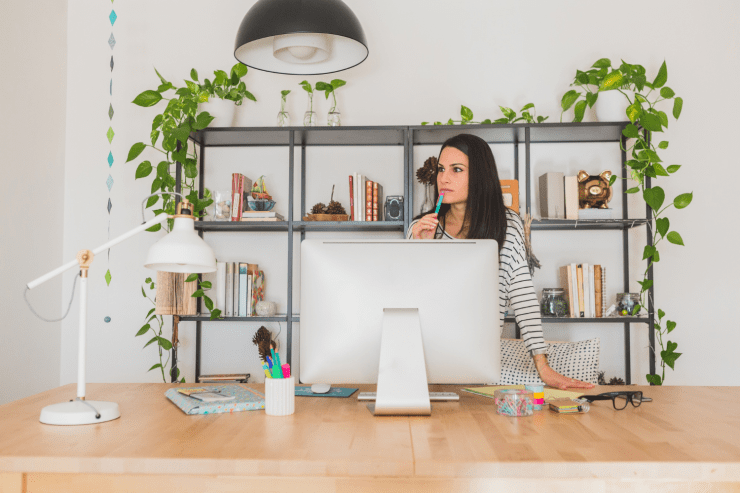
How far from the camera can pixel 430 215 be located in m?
2.19

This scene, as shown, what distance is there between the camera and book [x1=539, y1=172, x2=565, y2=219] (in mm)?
3033

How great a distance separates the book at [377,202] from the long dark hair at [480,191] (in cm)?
79

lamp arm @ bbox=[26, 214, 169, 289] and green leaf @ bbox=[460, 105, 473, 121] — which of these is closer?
lamp arm @ bbox=[26, 214, 169, 289]

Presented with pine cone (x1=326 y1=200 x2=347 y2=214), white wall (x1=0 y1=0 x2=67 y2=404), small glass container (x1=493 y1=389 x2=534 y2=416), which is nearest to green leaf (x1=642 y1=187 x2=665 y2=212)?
pine cone (x1=326 y1=200 x2=347 y2=214)

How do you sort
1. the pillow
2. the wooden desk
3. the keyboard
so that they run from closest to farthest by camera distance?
the wooden desk → the keyboard → the pillow

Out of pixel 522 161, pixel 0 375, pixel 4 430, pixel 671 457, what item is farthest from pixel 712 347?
pixel 0 375

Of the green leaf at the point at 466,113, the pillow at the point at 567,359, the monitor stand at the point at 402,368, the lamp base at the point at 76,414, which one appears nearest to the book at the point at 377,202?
the green leaf at the point at 466,113

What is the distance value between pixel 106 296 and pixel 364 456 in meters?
2.86

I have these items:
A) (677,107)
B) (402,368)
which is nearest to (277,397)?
(402,368)

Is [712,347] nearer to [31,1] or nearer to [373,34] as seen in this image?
[373,34]

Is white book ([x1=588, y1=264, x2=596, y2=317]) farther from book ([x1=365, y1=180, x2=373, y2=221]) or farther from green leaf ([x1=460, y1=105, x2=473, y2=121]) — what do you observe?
book ([x1=365, y1=180, x2=373, y2=221])

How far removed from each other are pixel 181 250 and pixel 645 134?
2635 mm

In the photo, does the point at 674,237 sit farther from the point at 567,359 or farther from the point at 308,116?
the point at 308,116

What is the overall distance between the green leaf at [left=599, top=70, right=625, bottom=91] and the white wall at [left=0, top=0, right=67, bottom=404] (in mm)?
3047
